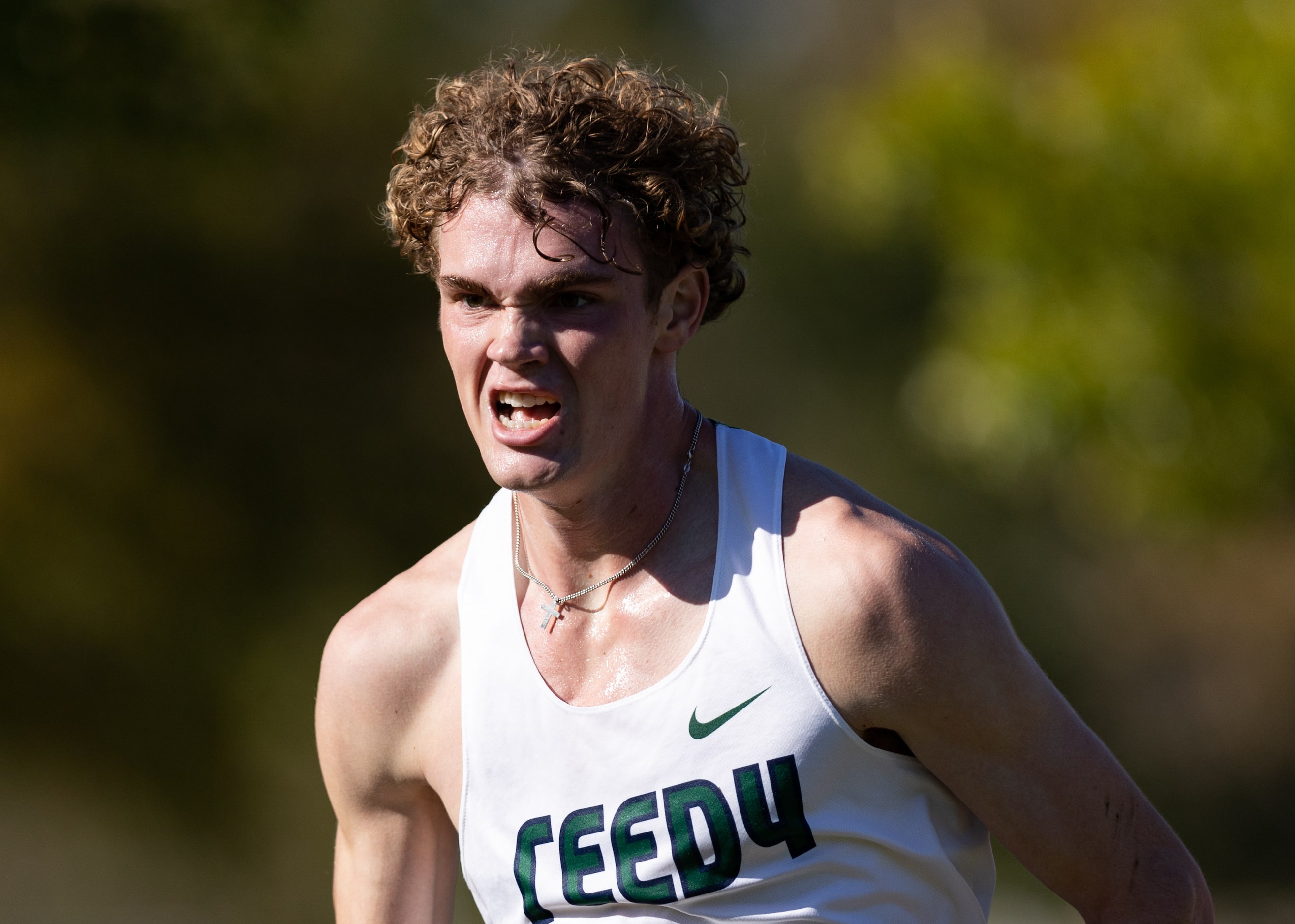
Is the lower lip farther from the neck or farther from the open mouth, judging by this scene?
the neck

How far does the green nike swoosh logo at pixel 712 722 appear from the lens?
2.19 metres

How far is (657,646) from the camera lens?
2346 millimetres

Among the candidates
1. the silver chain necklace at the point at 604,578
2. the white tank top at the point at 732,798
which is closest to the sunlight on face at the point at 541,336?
the silver chain necklace at the point at 604,578

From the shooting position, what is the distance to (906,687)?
2111mm

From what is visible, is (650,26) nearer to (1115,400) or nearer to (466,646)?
(1115,400)

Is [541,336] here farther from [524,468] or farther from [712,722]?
[712,722]

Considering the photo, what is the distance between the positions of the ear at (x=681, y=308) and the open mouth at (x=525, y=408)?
0.88 feet

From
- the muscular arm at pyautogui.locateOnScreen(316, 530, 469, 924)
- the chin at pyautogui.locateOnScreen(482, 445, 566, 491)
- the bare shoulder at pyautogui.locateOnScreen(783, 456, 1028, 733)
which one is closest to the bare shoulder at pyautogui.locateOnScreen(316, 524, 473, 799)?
the muscular arm at pyautogui.locateOnScreen(316, 530, 469, 924)

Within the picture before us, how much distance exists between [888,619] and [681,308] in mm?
741

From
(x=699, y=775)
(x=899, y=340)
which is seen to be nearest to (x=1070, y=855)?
(x=699, y=775)

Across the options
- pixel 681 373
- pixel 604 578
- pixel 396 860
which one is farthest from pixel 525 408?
pixel 681 373

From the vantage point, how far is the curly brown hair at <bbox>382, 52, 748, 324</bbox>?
7.63ft

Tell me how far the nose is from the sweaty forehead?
6cm

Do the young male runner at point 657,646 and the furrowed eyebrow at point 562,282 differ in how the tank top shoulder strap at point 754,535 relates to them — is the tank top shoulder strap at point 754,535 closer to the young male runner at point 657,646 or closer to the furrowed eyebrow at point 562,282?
the young male runner at point 657,646
